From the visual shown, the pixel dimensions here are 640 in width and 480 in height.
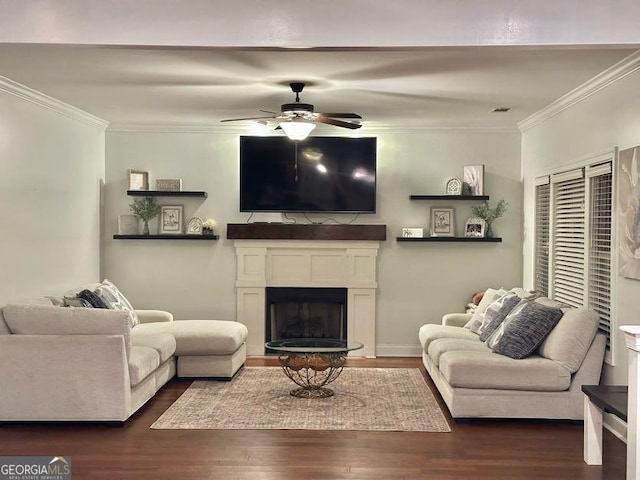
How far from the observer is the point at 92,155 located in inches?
309

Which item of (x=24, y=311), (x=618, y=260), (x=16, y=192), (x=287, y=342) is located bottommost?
(x=287, y=342)

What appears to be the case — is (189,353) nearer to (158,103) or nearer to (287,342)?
(287,342)

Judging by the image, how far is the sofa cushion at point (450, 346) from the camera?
5914mm

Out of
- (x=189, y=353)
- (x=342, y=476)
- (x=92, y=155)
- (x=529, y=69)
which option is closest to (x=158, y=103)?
(x=92, y=155)

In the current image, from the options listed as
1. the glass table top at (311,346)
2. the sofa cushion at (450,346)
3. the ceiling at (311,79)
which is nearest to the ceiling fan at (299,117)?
the ceiling at (311,79)

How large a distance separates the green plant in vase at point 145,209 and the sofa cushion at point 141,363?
2.53 metres

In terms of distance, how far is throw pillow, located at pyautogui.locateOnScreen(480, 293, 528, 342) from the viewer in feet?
20.3

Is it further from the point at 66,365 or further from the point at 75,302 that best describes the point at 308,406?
the point at 75,302

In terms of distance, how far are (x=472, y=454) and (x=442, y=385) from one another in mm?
1241

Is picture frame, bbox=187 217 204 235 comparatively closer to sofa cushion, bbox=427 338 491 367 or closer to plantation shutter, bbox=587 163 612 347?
sofa cushion, bbox=427 338 491 367

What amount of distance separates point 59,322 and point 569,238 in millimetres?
4137

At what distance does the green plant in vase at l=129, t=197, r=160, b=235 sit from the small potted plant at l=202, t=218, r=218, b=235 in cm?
55

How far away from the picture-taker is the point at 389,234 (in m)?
8.16

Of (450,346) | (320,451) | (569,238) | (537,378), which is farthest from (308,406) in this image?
(569,238)
